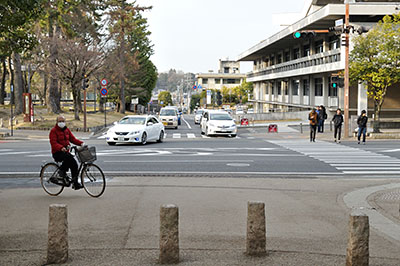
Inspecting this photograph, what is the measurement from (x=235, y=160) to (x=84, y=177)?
8.04 m

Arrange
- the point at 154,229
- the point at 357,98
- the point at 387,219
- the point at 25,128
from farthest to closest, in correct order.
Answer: the point at 357,98
the point at 25,128
the point at 387,219
the point at 154,229

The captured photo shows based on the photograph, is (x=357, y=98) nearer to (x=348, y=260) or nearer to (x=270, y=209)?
(x=270, y=209)

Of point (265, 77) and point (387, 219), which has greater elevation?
point (265, 77)

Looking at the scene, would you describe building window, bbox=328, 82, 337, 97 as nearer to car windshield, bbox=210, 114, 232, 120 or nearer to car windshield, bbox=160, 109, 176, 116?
car windshield, bbox=160, 109, 176, 116

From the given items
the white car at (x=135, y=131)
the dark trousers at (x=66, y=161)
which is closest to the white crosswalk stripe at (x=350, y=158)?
the white car at (x=135, y=131)

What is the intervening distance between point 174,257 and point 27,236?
8.50ft

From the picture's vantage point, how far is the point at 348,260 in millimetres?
5898

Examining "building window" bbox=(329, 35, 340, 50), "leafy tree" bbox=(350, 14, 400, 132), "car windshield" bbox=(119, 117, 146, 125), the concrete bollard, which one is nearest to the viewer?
the concrete bollard

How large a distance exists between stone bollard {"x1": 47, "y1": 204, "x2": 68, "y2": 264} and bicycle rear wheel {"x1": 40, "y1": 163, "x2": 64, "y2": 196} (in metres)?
4.95

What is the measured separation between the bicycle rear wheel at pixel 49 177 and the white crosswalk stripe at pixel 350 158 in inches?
340

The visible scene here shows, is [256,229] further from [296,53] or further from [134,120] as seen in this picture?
[296,53]

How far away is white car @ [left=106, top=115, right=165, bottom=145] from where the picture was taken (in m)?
23.9

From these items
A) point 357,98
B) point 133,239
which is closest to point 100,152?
point 133,239

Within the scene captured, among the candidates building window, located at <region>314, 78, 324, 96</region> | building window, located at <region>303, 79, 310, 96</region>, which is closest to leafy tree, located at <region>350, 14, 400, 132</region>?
building window, located at <region>314, 78, 324, 96</region>
